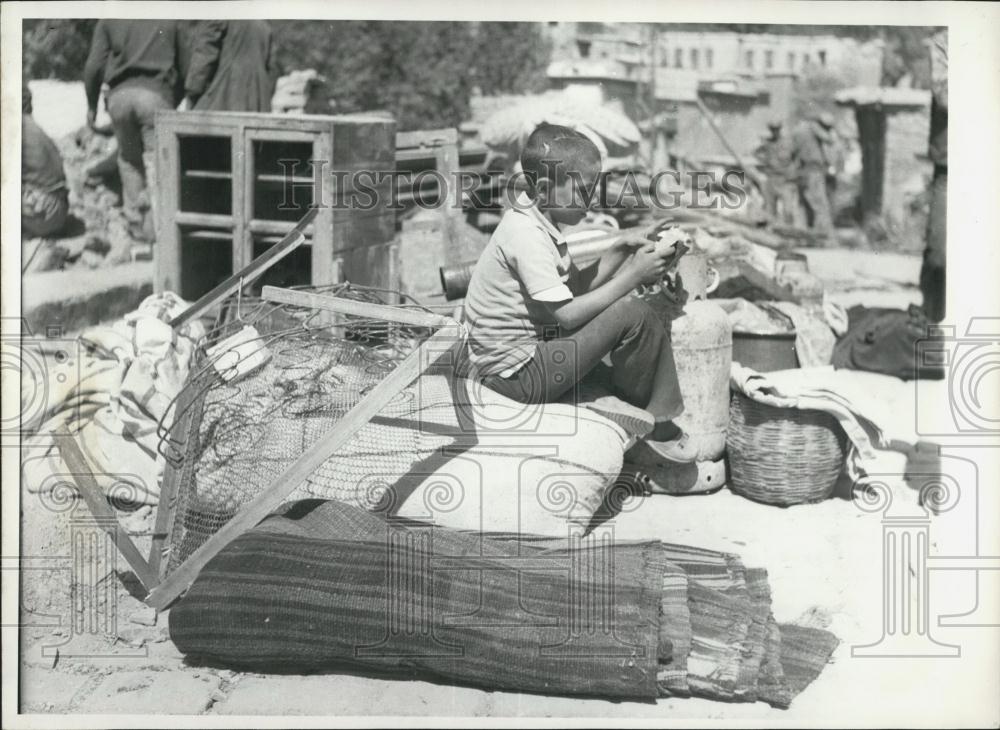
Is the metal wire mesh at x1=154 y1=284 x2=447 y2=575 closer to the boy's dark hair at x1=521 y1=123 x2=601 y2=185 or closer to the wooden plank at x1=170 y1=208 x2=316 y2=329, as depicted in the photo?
the wooden plank at x1=170 y1=208 x2=316 y2=329

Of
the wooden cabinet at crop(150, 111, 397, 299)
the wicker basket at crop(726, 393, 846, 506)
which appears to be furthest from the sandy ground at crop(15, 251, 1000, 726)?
the wooden cabinet at crop(150, 111, 397, 299)

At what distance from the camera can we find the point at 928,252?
19.8 ft

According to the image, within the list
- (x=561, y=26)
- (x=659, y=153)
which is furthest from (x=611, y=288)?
(x=659, y=153)

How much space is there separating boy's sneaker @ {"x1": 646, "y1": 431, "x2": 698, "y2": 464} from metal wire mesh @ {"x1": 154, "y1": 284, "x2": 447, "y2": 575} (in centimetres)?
118

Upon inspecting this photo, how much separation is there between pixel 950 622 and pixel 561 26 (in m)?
5.08

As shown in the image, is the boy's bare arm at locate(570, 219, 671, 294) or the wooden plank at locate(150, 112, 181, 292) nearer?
the boy's bare arm at locate(570, 219, 671, 294)

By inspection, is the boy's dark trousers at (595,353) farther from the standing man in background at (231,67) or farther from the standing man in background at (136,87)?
the standing man in background at (231,67)

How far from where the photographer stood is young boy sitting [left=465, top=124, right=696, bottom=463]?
4.97m

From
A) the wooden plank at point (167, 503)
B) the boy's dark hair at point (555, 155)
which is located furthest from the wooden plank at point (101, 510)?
the boy's dark hair at point (555, 155)

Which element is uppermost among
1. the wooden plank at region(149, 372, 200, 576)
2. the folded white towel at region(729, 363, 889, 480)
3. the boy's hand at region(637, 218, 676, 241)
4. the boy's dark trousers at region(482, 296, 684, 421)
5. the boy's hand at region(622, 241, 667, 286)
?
the boy's hand at region(637, 218, 676, 241)

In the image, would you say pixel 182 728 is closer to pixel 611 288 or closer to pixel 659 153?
pixel 611 288

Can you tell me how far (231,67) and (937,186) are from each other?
375 centimetres

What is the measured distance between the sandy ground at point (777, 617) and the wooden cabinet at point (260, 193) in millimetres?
1407

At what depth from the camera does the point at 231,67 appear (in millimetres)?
6246
